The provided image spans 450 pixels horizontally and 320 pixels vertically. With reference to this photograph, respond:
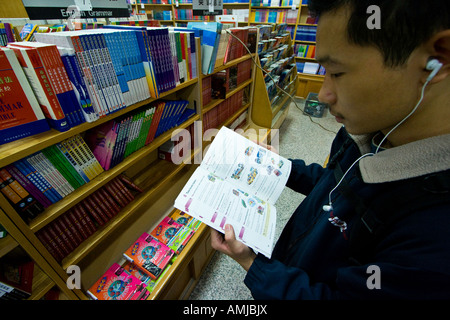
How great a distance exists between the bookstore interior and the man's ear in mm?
489

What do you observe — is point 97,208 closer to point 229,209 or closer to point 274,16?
point 229,209

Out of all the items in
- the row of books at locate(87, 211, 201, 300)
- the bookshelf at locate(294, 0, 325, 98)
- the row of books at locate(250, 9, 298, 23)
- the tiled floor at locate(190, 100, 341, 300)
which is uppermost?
the row of books at locate(250, 9, 298, 23)

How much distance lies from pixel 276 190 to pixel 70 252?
39.7 inches

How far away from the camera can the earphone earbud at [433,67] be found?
36 centimetres

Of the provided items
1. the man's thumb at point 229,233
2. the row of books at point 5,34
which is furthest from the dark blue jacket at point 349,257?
the row of books at point 5,34

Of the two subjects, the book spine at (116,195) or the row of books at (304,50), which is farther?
the row of books at (304,50)

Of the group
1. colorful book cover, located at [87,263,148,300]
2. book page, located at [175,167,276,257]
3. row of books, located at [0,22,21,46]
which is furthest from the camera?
row of books, located at [0,22,21,46]

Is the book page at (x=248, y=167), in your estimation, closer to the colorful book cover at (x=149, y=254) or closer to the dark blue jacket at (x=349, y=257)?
the dark blue jacket at (x=349, y=257)

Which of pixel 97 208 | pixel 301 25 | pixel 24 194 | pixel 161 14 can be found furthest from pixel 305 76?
pixel 24 194

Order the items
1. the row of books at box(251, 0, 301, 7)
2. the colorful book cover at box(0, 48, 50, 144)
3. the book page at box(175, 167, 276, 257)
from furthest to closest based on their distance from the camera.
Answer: the row of books at box(251, 0, 301, 7)
the book page at box(175, 167, 276, 257)
the colorful book cover at box(0, 48, 50, 144)

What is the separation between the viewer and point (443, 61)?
0.36 m

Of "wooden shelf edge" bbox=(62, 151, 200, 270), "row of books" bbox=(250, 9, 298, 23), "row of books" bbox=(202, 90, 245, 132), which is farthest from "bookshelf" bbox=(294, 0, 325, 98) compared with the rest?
"wooden shelf edge" bbox=(62, 151, 200, 270)

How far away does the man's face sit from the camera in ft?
1.32

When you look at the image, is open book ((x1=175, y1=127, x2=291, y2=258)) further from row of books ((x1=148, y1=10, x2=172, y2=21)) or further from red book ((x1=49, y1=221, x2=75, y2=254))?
row of books ((x1=148, y1=10, x2=172, y2=21))
